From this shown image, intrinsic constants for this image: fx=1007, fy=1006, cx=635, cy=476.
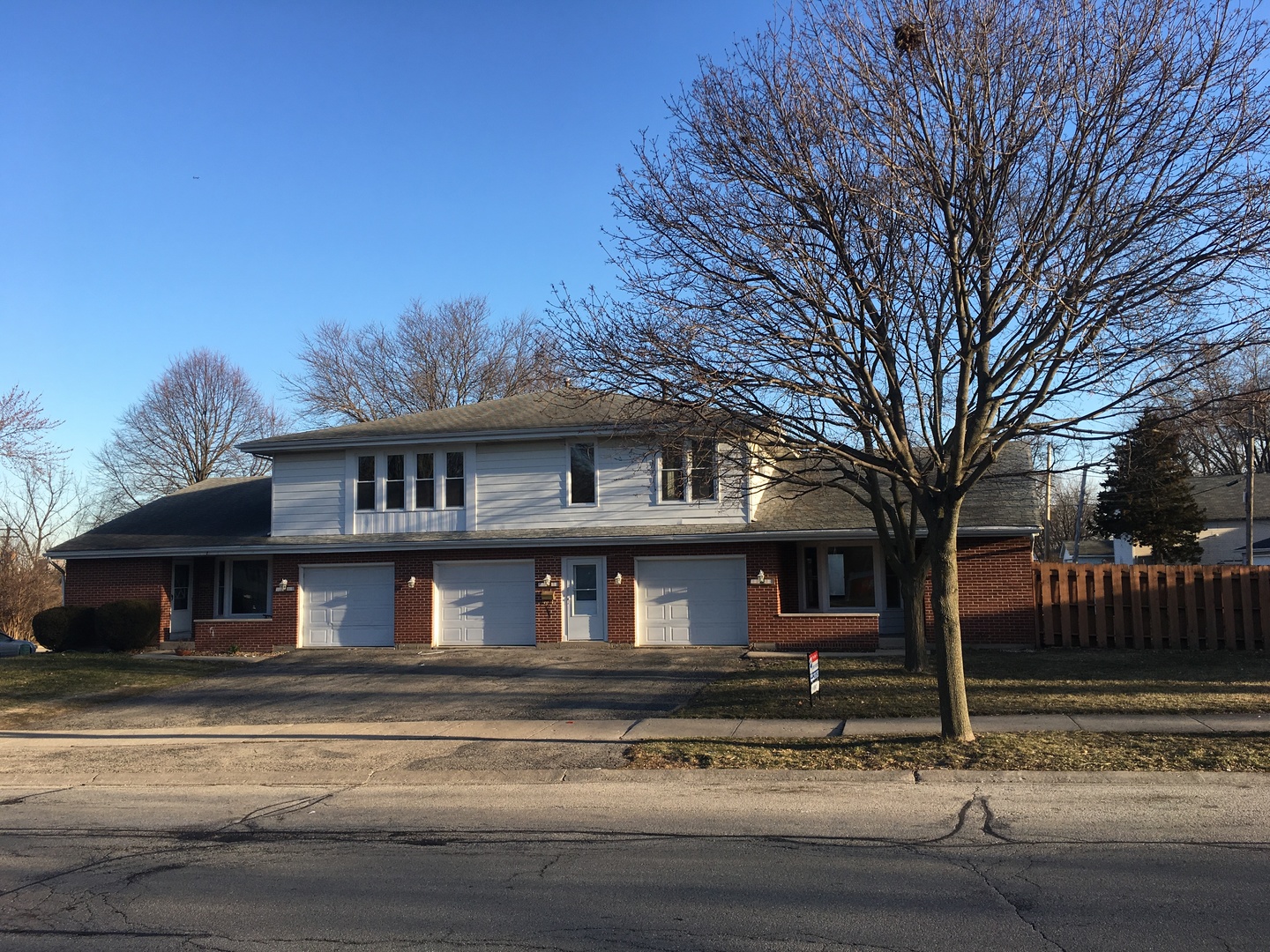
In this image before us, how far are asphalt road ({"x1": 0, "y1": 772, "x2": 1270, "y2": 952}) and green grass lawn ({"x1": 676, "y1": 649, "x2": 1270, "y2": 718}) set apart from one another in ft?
12.4

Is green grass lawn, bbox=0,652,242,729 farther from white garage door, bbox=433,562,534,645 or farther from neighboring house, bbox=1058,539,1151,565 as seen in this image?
neighboring house, bbox=1058,539,1151,565

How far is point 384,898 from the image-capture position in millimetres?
6539

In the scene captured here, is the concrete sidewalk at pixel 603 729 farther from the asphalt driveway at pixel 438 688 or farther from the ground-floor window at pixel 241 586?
the ground-floor window at pixel 241 586

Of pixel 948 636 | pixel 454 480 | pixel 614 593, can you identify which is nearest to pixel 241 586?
pixel 454 480

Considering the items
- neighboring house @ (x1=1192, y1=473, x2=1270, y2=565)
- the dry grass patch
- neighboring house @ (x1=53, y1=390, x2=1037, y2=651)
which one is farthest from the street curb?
neighboring house @ (x1=1192, y1=473, x2=1270, y2=565)

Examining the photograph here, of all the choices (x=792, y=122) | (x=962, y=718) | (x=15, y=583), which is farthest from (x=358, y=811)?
(x=15, y=583)

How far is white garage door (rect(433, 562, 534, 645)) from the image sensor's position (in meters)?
23.5

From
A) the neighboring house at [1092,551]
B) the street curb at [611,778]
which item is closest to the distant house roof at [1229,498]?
the neighboring house at [1092,551]

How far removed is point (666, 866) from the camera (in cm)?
712

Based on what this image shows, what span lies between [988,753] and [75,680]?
17.1 metres

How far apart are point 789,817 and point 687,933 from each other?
314 centimetres

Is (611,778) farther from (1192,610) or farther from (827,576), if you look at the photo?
(1192,610)

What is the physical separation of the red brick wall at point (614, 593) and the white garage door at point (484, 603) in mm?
289

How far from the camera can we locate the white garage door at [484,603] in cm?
2348
